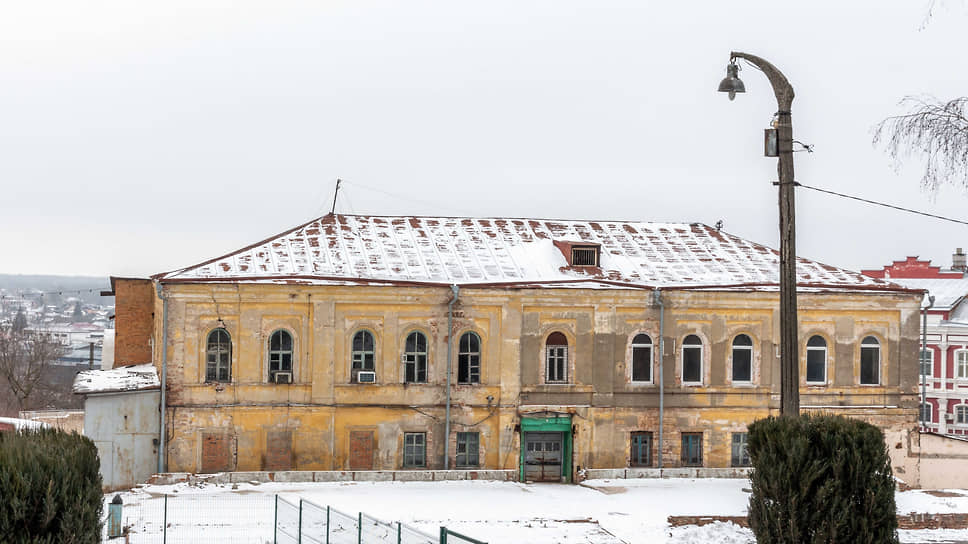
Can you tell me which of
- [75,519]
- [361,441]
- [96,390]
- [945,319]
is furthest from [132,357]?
[945,319]

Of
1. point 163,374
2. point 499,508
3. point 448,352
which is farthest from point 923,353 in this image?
point 163,374

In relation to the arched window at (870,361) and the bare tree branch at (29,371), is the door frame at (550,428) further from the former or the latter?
the bare tree branch at (29,371)

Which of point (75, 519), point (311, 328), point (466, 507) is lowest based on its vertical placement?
point (466, 507)

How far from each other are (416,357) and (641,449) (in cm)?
714

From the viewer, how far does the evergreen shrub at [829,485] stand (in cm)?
1491

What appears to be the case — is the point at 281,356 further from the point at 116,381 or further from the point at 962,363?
the point at 962,363

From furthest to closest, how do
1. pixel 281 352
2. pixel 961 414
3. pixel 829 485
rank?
pixel 961 414 → pixel 281 352 → pixel 829 485

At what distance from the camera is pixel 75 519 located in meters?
12.6

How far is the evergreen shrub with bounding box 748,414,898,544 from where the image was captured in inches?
587

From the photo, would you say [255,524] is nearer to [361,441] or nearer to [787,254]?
[361,441]

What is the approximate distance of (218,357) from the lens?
3031cm

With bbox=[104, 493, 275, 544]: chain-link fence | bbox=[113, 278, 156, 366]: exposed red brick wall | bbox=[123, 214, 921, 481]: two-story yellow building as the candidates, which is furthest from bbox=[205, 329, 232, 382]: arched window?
bbox=[113, 278, 156, 366]: exposed red brick wall

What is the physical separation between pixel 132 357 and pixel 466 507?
13946 millimetres

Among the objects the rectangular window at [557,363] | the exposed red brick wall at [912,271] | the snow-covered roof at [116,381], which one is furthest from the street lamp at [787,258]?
the exposed red brick wall at [912,271]
